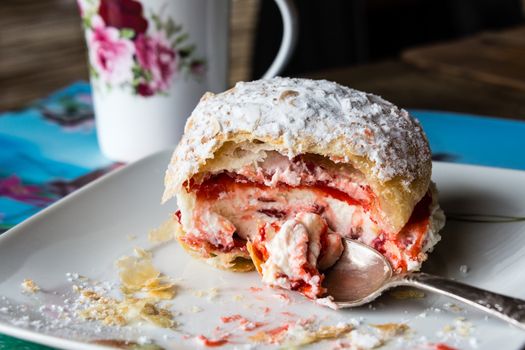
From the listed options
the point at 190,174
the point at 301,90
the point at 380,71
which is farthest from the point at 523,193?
the point at 380,71

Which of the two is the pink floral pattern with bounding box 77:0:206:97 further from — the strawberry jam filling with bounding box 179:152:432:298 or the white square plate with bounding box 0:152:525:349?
the strawberry jam filling with bounding box 179:152:432:298

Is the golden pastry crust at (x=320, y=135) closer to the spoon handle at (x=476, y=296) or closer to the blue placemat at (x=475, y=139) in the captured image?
the spoon handle at (x=476, y=296)

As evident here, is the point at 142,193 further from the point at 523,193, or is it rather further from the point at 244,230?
the point at 523,193

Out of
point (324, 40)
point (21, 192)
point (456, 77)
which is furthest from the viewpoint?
point (324, 40)

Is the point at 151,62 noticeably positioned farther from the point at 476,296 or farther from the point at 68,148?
the point at 476,296

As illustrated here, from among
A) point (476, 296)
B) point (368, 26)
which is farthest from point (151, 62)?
point (368, 26)

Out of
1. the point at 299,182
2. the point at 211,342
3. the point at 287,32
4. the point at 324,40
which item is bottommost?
the point at 324,40

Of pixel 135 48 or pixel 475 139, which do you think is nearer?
pixel 135 48

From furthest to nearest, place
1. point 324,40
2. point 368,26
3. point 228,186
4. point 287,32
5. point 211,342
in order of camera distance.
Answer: point 368,26, point 324,40, point 287,32, point 228,186, point 211,342
